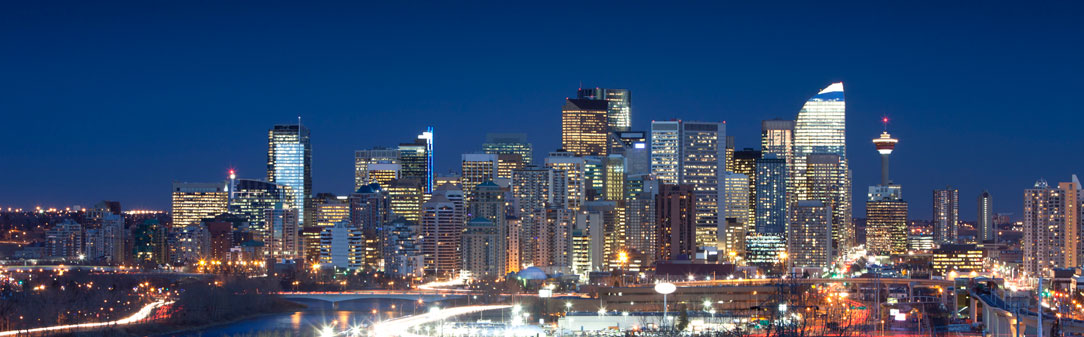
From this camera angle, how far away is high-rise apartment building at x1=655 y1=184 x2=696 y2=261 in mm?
79250

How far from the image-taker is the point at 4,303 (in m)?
49.3

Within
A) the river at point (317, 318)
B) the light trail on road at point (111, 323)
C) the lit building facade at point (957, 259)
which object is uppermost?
the lit building facade at point (957, 259)

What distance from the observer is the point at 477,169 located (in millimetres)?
99812

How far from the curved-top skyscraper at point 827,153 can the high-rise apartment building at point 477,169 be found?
22.1 meters

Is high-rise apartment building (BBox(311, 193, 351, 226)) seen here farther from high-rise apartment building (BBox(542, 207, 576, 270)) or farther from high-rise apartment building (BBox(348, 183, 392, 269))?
high-rise apartment building (BBox(542, 207, 576, 270))

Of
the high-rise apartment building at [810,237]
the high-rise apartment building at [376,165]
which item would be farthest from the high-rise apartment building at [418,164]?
the high-rise apartment building at [810,237]

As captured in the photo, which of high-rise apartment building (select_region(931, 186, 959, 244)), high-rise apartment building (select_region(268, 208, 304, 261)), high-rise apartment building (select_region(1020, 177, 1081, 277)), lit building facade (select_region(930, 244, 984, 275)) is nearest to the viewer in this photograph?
high-rise apartment building (select_region(1020, 177, 1081, 277))

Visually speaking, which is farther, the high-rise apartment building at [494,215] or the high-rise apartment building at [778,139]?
the high-rise apartment building at [778,139]

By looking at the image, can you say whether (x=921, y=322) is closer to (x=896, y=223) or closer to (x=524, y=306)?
(x=524, y=306)

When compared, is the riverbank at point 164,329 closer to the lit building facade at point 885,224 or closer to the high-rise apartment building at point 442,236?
the high-rise apartment building at point 442,236

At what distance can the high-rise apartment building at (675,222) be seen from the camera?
79250 millimetres

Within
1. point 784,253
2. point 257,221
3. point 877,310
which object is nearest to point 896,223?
point 784,253

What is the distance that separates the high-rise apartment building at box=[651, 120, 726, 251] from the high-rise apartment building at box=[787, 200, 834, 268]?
6.60 m

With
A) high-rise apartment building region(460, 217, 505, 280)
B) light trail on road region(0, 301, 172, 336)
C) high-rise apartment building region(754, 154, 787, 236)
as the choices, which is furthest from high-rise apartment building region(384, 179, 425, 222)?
light trail on road region(0, 301, 172, 336)
